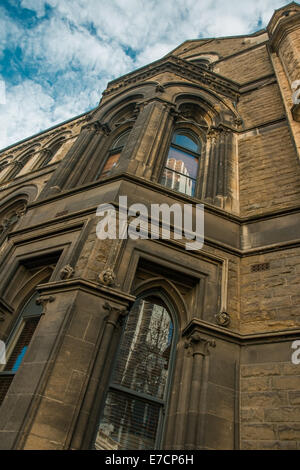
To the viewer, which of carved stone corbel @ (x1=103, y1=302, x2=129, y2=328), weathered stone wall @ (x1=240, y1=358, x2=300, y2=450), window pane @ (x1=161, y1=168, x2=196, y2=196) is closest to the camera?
weathered stone wall @ (x1=240, y1=358, x2=300, y2=450)

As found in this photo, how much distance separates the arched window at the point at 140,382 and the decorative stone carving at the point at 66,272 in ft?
3.94

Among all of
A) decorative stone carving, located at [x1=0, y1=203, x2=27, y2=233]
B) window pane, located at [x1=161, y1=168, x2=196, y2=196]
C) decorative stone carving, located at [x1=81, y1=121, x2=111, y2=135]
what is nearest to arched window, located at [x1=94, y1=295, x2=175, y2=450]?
window pane, located at [x1=161, y1=168, x2=196, y2=196]

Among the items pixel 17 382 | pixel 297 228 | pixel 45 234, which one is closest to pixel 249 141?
pixel 297 228

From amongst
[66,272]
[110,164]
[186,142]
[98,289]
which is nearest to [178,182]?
[110,164]

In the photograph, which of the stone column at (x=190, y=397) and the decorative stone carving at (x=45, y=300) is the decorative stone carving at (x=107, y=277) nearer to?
the decorative stone carving at (x=45, y=300)

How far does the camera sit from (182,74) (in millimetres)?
11570

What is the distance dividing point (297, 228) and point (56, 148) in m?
12.4

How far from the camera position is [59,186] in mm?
8672

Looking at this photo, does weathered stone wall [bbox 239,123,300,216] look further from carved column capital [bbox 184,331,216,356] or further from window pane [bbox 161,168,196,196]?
carved column capital [bbox 184,331,216,356]

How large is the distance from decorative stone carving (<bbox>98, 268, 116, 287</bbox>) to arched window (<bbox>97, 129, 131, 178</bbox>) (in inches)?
163

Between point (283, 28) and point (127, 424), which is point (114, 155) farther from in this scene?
point (283, 28)

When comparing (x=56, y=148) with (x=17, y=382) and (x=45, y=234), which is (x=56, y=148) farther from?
(x=17, y=382)

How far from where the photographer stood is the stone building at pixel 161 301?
4434 millimetres

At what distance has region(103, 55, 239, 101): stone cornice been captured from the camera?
11.7 m
